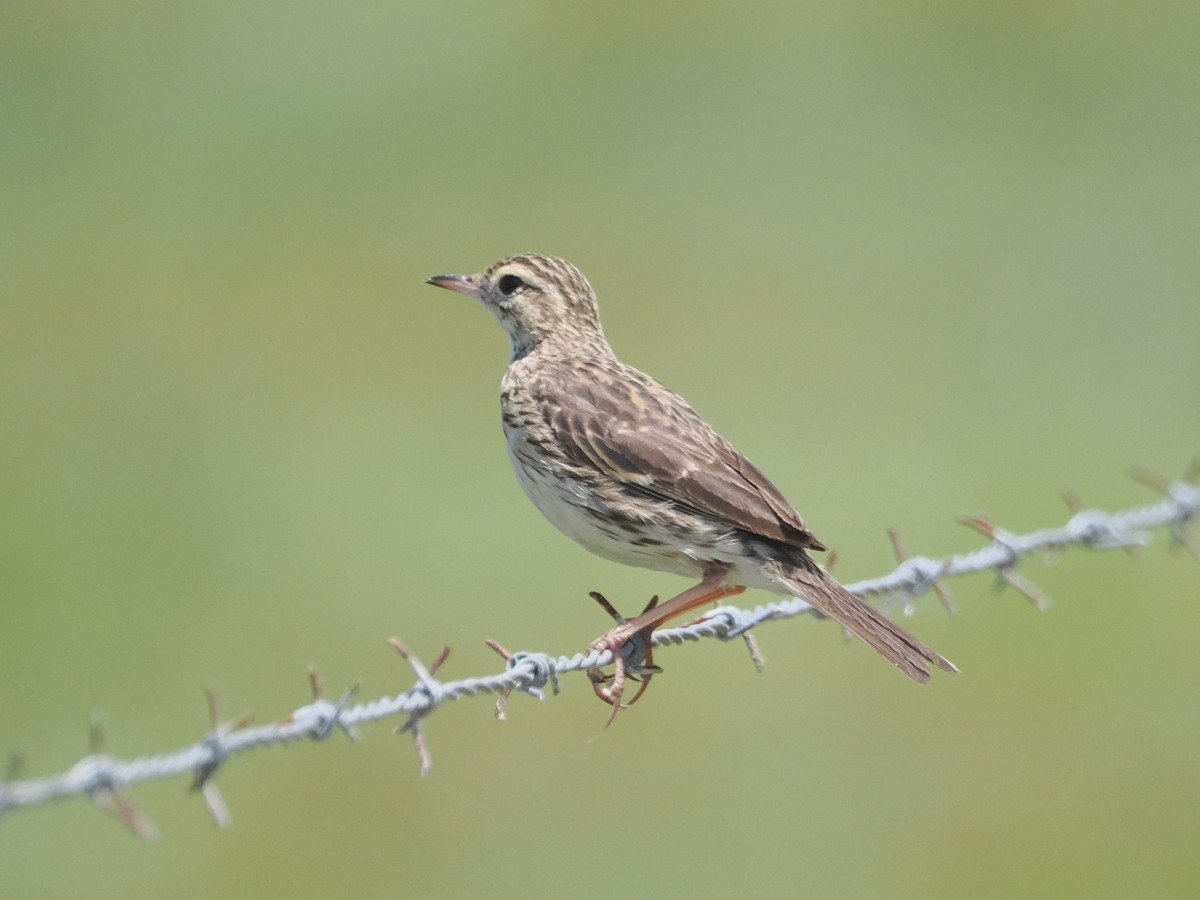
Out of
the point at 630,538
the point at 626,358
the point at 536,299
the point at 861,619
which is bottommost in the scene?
the point at 861,619

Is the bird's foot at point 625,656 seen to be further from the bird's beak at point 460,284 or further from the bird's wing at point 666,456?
the bird's beak at point 460,284

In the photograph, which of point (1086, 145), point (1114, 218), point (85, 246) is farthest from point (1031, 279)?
point (85, 246)

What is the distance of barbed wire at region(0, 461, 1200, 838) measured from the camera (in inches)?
172

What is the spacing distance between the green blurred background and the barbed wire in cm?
422

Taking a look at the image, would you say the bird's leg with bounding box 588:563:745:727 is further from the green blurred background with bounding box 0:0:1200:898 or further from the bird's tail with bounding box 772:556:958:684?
the green blurred background with bounding box 0:0:1200:898

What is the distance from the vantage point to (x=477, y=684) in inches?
217

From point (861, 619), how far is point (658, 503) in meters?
0.88

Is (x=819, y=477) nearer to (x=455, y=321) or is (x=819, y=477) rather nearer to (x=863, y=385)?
(x=863, y=385)

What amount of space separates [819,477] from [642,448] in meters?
9.81

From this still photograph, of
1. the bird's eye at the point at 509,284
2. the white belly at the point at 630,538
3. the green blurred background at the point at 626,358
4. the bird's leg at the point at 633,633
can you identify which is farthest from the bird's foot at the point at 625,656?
the green blurred background at the point at 626,358

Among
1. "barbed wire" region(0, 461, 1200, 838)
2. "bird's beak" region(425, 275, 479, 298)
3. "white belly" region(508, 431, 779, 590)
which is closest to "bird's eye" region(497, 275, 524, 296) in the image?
"bird's beak" region(425, 275, 479, 298)

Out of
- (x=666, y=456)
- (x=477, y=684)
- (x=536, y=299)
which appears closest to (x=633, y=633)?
(x=666, y=456)

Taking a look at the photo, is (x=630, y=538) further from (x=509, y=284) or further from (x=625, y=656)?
(x=509, y=284)

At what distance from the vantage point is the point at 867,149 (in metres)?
23.5
